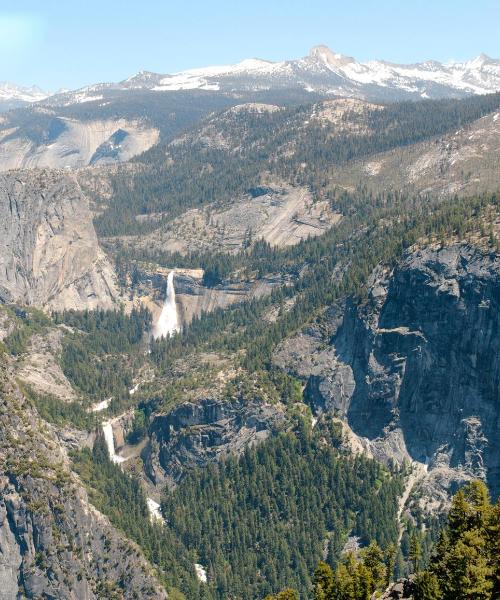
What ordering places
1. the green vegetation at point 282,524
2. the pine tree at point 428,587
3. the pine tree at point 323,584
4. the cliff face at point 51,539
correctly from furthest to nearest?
1. the green vegetation at point 282,524
2. the cliff face at point 51,539
3. the pine tree at point 323,584
4. the pine tree at point 428,587

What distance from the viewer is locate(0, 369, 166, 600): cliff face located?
6629 inches

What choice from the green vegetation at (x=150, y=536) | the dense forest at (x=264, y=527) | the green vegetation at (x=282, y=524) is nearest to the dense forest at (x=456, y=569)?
the green vegetation at (x=282, y=524)

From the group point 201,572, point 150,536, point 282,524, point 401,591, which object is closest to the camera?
point 401,591

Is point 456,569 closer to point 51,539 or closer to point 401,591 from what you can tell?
point 401,591

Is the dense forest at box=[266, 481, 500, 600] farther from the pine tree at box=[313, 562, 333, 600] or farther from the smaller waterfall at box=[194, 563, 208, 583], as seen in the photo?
the smaller waterfall at box=[194, 563, 208, 583]

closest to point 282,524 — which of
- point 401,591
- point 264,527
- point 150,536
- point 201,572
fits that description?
point 264,527

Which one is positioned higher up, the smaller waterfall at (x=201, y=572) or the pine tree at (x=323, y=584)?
the pine tree at (x=323, y=584)

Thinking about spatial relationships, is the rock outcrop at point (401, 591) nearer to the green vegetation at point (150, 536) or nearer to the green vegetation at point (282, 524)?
the green vegetation at point (282, 524)

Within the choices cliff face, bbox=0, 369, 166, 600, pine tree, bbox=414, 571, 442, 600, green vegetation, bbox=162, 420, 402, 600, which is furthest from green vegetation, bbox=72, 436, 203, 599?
pine tree, bbox=414, 571, 442, 600

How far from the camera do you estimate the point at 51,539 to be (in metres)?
171

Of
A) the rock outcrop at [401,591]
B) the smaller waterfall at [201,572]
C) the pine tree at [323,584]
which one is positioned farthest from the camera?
the smaller waterfall at [201,572]

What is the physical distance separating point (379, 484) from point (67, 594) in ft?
218

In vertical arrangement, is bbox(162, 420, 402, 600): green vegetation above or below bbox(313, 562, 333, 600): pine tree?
below

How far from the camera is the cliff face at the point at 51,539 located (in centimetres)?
16838
